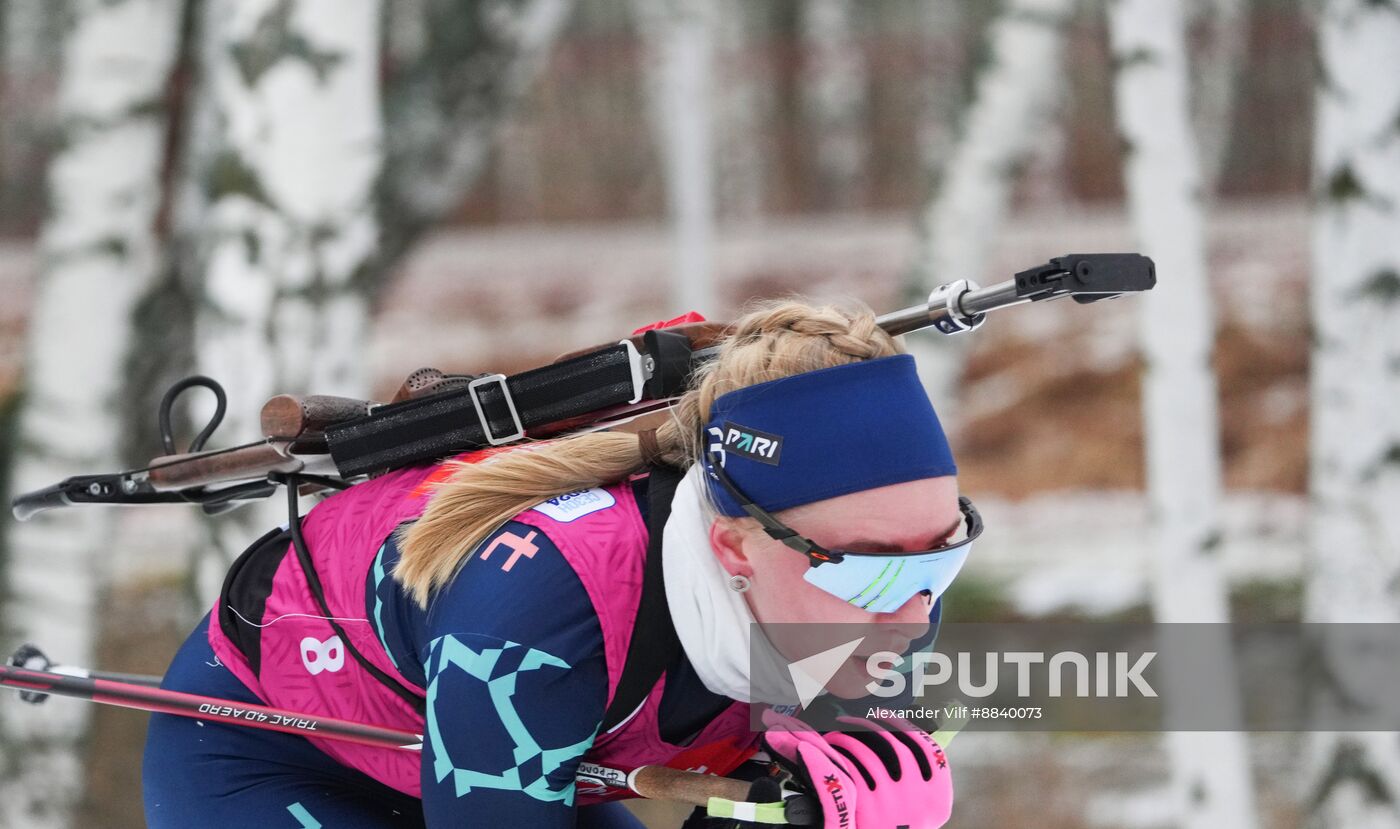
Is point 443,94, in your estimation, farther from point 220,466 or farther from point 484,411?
point 484,411

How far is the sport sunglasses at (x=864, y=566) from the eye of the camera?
146 cm

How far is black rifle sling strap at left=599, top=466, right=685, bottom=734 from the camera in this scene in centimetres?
151

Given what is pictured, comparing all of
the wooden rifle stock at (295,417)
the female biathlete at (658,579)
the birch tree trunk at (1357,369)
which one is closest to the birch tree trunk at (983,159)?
the birch tree trunk at (1357,369)

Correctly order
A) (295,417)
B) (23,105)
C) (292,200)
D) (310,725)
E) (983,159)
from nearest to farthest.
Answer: (310,725), (295,417), (292,200), (983,159), (23,105)

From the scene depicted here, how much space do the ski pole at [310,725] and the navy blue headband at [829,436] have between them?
1.02 ft

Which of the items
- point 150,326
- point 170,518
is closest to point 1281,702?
point 150,326

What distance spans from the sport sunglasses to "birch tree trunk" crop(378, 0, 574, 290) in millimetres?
4008

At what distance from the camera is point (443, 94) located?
5.40m

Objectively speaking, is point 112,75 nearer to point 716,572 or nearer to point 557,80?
point 716,572

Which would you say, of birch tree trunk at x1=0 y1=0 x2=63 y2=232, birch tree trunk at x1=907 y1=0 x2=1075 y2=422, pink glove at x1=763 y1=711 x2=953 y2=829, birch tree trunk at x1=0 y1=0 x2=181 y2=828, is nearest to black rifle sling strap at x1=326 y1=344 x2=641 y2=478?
pink glove at x1=763 y1=711 x2=953 y2=829

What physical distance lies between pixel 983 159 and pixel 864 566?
4.01m

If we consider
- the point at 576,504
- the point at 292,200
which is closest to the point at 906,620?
the point at 576,504

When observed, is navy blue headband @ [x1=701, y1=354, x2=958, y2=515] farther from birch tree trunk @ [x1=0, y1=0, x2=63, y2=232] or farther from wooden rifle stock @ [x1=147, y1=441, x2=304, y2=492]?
birch tree trunk @ [x1=0, y1=0, x2=63, y2=232]

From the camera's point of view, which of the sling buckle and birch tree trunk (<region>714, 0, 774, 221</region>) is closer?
the sling buckle
